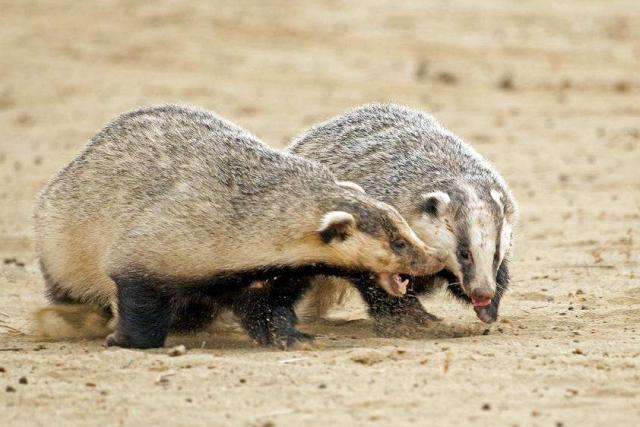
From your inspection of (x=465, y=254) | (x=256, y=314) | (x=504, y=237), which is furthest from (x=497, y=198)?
(x=256, y=314)

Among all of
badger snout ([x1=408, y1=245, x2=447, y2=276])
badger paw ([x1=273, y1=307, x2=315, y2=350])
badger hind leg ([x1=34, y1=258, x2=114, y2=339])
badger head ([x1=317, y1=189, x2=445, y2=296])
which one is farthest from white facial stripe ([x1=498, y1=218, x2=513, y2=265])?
badger hind leg ([x1=34, y1=258, x2=114, y2=339])

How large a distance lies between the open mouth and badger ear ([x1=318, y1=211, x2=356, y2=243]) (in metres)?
0.39

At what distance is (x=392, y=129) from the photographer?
408 inches

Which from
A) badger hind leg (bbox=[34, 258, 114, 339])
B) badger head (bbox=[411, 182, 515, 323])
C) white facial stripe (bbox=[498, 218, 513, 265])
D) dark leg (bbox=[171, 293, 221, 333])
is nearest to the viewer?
dark leg (bbox=[171, 293, 221, 333])

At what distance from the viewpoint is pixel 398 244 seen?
8.05 meters

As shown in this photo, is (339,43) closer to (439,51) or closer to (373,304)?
(439,51)

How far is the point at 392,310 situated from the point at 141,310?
176 centimetres

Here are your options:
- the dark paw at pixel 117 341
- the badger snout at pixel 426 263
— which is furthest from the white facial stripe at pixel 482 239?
the dark paw at pixel 117 341

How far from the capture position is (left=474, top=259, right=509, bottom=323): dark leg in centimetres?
901

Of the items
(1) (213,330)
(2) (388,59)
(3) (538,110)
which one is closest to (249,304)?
(1) (213,330)

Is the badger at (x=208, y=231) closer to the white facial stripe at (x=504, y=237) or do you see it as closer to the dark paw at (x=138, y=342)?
the dark paw at (x=138, y=342)

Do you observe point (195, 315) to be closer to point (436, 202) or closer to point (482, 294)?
point (436, 202)

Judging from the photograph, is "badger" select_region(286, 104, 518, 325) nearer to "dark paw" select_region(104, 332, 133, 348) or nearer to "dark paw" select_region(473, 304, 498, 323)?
"dark paw" select_region(473, 304, 498, 323)

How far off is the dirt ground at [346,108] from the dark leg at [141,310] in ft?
0.75
